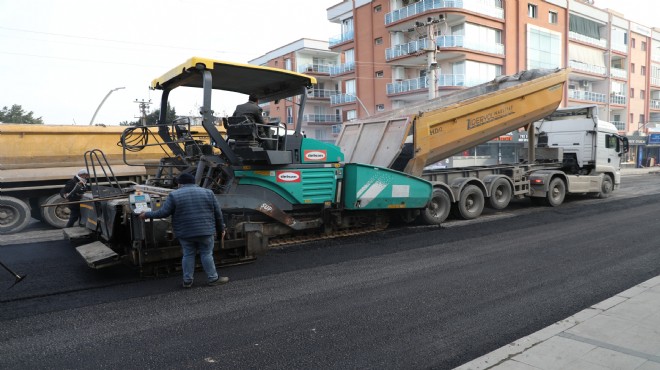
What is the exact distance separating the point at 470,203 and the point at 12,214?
10755 millimetres

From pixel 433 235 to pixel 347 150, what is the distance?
2.99 meters

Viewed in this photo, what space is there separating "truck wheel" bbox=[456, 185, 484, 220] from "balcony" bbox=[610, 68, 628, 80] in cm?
4284

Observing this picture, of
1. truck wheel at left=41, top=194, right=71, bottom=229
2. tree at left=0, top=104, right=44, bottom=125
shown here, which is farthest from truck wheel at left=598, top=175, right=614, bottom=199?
tree at left=0, top=104, right=44, bottom=125

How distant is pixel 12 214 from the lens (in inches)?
425

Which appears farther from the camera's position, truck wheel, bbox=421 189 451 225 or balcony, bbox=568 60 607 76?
balcony, bbox=568 60 607 76

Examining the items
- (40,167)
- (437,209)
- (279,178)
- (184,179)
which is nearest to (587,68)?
(437,209)

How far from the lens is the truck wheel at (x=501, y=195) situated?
11.6 m

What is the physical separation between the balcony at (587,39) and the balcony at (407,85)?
1563cm

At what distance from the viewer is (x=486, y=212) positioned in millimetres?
11930

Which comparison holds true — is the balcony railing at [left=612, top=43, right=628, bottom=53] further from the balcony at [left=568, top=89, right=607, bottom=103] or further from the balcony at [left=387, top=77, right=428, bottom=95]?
the balcony at [left=387, top=77, right=428, bottom=95]

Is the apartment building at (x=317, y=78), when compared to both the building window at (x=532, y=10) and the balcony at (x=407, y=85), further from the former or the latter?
the building window at (x=532, y=10)

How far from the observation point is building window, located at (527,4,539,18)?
36.2 m

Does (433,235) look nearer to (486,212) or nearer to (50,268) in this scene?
(486,212)

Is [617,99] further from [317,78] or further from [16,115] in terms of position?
[16,115]
